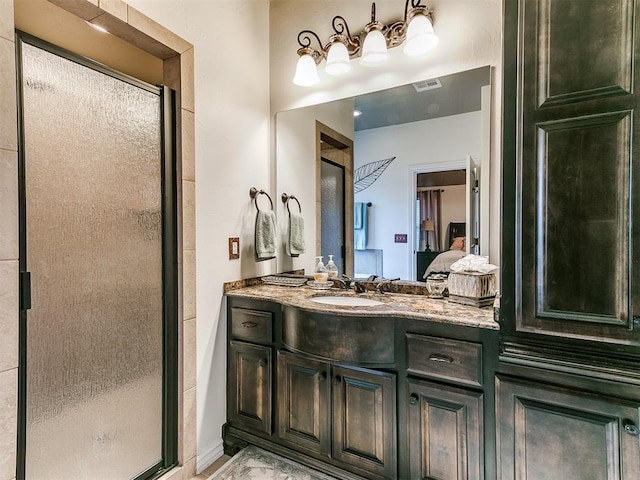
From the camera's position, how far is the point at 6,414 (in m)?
1.14

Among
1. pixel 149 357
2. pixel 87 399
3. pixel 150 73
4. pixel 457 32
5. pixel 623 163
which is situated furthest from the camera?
pixel 150 73

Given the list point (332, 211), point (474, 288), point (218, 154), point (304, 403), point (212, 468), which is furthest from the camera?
point (332, 211)

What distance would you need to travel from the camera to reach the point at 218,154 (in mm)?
2014

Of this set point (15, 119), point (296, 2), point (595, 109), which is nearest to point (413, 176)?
point (595, 109)

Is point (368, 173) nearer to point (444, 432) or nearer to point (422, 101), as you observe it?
point (422, 101)

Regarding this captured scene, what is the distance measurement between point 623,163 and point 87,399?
217cm

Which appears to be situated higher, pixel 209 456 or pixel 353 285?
pixel 353 285

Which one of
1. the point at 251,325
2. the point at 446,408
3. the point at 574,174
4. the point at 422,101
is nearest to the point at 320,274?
the point at 251,325

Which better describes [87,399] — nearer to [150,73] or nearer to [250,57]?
[150,73]

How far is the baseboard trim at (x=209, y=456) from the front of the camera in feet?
6.18

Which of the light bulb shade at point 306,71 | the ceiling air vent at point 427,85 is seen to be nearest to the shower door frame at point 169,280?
the light bulb shade at point 306,71

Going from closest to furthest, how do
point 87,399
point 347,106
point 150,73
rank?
point 87,399 < point 150,73 < point 347,106

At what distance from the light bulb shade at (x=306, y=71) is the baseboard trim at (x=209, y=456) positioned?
2.25 m

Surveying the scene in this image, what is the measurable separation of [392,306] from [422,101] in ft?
3.97
